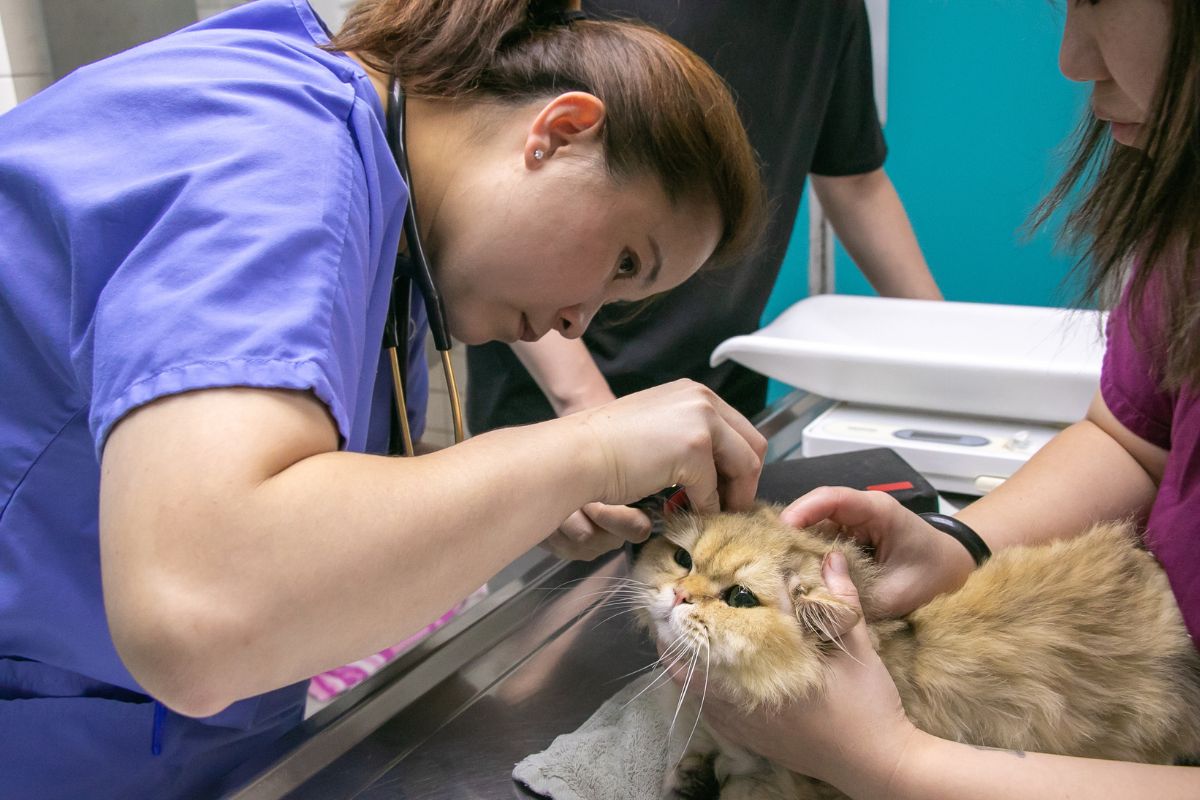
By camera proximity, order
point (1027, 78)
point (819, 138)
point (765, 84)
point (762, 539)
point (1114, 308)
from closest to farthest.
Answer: point (762, 539)
point (1114, 308)
point (765, 84)
point (819, 138)
point (1027, 78)

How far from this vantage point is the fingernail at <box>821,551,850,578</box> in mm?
853

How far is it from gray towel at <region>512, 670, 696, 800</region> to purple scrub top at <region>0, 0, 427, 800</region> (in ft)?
1.17

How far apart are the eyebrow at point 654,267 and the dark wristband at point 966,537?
1.32 feet

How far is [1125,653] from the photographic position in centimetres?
87

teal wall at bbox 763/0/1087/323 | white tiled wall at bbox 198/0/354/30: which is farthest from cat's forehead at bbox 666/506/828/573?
teal wall at bbox 763/0/1087/323

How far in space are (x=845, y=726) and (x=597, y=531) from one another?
393 millimetres

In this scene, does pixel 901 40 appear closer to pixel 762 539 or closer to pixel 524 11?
pixel 524 11

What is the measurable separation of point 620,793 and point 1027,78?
7.96 feet

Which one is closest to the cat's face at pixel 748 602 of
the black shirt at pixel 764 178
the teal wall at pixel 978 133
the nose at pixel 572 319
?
the nose at pixel 572 319

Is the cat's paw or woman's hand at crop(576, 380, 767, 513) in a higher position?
woman's hand at crop(576, 380, 767, 513)

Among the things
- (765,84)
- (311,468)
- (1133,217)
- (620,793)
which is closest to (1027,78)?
(765,84)

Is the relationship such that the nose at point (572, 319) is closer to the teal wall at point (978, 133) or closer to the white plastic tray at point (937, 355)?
the white plastic tray at point (937, 355)

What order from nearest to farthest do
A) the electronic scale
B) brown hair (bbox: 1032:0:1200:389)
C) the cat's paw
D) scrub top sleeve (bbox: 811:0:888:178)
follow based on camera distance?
brown hair (bbox: 1032:0:1200:389), the cat's paw, the electronic scale, scrub top sleeve (bbox: 811:0:888:178)

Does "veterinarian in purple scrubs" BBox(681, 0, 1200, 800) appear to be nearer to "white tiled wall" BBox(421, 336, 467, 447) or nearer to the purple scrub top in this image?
the purple scrub top
